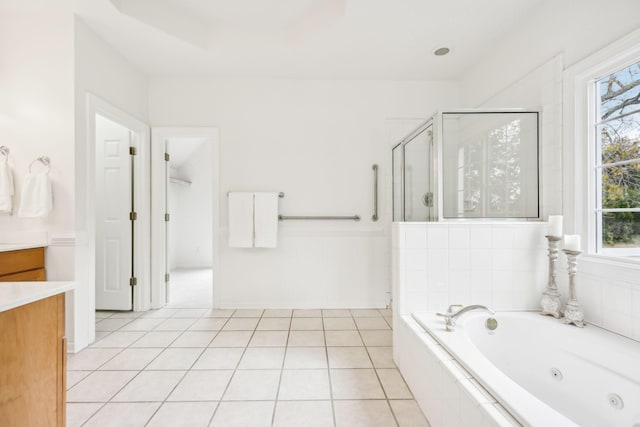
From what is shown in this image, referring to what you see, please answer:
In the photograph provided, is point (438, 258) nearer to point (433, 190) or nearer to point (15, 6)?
point (433, 190)

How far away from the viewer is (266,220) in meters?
2.73

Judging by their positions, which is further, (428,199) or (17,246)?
(428,199)

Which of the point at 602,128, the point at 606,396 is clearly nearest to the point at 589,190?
the point at 602,128

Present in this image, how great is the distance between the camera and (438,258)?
5.41 feet

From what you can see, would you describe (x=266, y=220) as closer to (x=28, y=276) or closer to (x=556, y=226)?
(x=28, y=276)

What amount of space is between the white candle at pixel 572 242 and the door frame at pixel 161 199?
2636 mm

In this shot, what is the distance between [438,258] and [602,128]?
109 cm

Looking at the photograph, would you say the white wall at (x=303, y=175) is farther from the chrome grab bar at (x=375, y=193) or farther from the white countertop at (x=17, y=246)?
the white countertop at (x=17, y=246)

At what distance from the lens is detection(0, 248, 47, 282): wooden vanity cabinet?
5.27 ft

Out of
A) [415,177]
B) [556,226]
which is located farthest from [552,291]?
[415,177]

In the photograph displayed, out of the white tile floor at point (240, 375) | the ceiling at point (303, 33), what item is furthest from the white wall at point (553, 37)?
the white tile floor at point (240, 375)

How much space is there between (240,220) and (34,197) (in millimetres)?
1407

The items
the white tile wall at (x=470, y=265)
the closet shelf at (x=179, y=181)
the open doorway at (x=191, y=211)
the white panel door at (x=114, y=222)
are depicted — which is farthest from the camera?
the open doorway at (x=191, y=211)

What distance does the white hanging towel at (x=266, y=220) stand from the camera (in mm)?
2723
